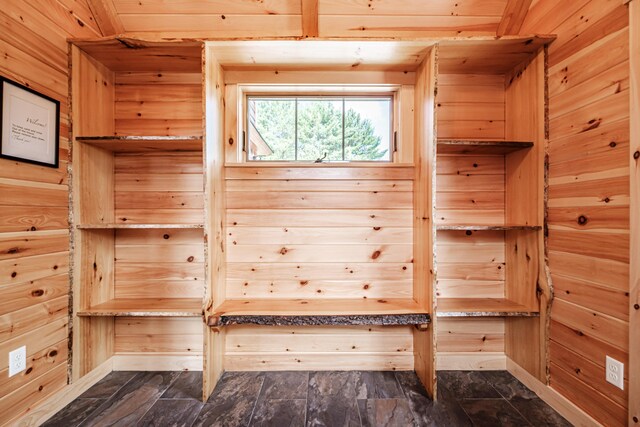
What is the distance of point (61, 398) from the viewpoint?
1556 millimetres

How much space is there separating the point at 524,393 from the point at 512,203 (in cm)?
120

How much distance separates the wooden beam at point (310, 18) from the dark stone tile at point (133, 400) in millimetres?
2461

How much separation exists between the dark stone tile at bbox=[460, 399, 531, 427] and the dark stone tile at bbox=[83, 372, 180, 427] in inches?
72.2

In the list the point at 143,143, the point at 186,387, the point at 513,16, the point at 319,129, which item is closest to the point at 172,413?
the point at 186,387

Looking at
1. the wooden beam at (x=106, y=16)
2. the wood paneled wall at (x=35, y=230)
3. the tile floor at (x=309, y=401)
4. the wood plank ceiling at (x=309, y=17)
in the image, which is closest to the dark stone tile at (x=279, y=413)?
the tile floor at (x=309, y=401)

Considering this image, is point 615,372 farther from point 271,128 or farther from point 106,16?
point 106,16

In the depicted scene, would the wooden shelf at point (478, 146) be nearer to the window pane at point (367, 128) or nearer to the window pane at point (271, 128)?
the window pane at point (367, 128)

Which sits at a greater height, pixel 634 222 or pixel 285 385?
pixel 634 222

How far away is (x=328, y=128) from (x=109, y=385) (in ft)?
7.46

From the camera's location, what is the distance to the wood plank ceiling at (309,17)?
1727mm

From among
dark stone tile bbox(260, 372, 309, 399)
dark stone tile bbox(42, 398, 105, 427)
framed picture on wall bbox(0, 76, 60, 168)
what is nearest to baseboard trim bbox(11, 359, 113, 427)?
dark stone tile bbox(42, 398, 105, 427)

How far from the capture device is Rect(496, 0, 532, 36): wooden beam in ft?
5.58

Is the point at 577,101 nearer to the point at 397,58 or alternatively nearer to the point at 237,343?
the point at 397,58

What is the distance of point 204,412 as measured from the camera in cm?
153
